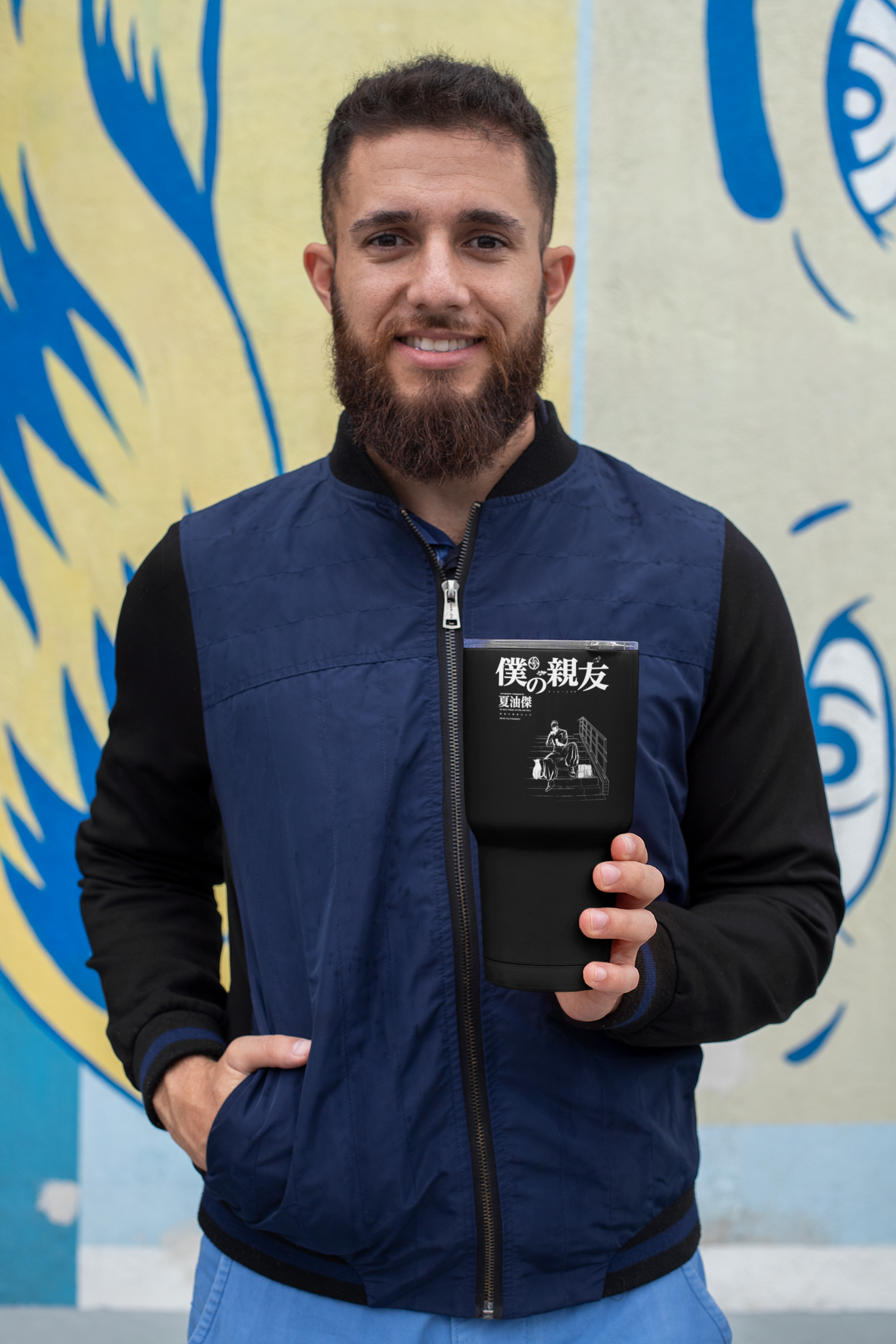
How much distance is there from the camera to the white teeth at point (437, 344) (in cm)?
132

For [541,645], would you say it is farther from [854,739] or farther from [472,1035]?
[854,739]

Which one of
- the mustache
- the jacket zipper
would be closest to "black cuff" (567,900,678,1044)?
the jacket zipper

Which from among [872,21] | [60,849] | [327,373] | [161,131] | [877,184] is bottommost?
[60,849]

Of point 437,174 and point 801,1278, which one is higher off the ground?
point 437,174

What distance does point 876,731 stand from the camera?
8.37 ft

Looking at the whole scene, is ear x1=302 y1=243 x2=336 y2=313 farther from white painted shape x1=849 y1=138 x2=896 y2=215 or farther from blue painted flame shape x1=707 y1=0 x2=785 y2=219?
white painted shape x1=849 y1=138 x2=896 y2=215

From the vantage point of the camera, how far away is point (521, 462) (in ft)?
4.42

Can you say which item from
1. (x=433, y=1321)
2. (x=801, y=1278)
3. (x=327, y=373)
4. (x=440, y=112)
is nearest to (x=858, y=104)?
(x=327, y=373)

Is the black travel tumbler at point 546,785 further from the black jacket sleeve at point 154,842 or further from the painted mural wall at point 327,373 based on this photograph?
the painted mural wall at point 327,373

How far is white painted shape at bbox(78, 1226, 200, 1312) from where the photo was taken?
99.6 inches

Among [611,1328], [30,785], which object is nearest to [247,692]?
[611,1328]

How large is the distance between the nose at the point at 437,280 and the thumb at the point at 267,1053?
0.80 meters

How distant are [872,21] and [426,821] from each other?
85.9 inches

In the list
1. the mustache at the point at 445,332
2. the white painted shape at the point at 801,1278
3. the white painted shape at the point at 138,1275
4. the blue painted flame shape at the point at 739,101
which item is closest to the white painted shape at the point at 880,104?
the blue painted flame shape at the point at 739,101
